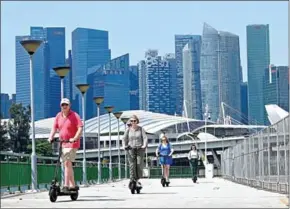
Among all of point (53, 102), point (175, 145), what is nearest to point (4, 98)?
point (53, 102)

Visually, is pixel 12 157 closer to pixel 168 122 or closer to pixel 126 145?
pixel 126 145

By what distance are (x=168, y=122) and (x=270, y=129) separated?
4955 inches

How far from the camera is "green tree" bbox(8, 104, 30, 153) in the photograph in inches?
4291

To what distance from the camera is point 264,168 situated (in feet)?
55.2

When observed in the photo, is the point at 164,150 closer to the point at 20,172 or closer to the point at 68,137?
the point at 20,172

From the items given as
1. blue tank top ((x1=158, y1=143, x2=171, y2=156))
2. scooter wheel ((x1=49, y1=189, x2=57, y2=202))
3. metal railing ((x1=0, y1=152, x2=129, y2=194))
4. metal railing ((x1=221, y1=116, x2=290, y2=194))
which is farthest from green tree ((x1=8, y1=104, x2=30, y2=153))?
scooter wheel ((x1=49, y1=189, x2=57, y2=202))

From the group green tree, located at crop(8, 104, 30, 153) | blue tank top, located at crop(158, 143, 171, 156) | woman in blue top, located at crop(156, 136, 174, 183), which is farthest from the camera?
green tree, located at crop(8, 104, 30, 153)

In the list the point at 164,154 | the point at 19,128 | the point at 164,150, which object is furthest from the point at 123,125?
the point at 164,154

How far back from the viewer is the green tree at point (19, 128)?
358 ft

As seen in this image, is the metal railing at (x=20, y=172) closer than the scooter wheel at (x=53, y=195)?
No

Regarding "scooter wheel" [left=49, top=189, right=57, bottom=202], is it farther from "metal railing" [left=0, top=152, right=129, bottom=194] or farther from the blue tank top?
the blue tank top

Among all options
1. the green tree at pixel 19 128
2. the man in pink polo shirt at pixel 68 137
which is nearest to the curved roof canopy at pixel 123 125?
the green tree at pixel 19 128

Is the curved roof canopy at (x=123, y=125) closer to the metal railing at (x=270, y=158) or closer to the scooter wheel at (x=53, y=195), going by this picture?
the metal railing at (x=270, y=158)

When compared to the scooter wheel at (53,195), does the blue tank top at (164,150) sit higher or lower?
higher
